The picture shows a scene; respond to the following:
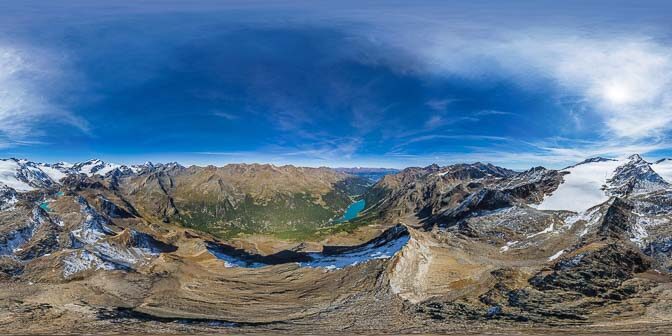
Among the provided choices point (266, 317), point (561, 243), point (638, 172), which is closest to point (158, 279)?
point (266, 317)

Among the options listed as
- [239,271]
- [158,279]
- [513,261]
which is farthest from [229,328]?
[513,261]

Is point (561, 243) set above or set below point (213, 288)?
above

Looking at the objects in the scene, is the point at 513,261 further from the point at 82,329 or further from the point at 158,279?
Answer: the point at 82,329

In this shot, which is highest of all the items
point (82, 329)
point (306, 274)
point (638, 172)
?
point (638, 172)

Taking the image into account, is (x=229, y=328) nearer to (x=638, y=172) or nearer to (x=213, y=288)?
(x=213, y=288)

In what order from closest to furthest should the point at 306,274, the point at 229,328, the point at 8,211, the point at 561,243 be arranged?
the point at 229,328 < the point at 306,274 < the point at 561,243 < the point at 8,211

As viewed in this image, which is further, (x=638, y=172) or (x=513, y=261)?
(x=638, y=172)

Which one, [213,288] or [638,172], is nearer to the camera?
[213,288]

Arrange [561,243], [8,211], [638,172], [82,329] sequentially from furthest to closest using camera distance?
[638,172], [8,211], [561,243], [82,329]

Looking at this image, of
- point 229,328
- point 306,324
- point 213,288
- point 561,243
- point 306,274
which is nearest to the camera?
point 229,328
